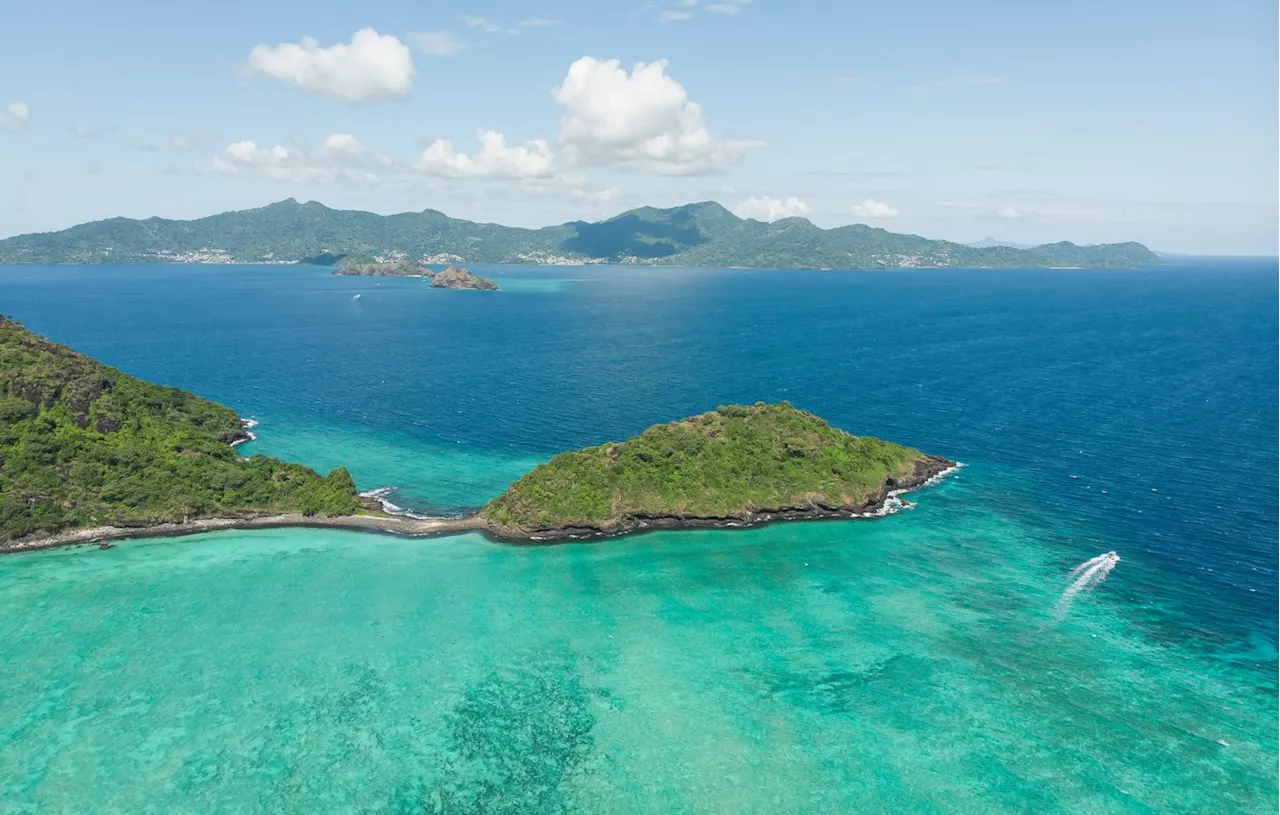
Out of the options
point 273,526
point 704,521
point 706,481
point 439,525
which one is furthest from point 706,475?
point 273,526

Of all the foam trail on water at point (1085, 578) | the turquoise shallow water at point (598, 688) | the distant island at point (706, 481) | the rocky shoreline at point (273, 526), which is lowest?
the turquoise shallow water at point (598, 688)

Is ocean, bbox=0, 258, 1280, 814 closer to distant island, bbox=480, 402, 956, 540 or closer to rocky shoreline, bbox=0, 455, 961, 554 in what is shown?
rocky shoreline, bbox=0, 455, 961, 554

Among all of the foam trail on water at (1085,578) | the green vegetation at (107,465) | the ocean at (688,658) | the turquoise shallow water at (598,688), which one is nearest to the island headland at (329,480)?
the green vegetation at (107,465)

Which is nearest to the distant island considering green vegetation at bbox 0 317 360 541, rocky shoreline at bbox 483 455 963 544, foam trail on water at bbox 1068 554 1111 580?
rocky shoreline at bbox 483 455 963 544

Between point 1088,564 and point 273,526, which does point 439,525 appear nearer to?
point 273,526

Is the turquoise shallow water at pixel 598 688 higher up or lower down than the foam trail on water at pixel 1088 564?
lower down

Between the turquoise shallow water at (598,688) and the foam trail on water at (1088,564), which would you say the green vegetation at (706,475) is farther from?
the foam trail on water at (1088,564)
